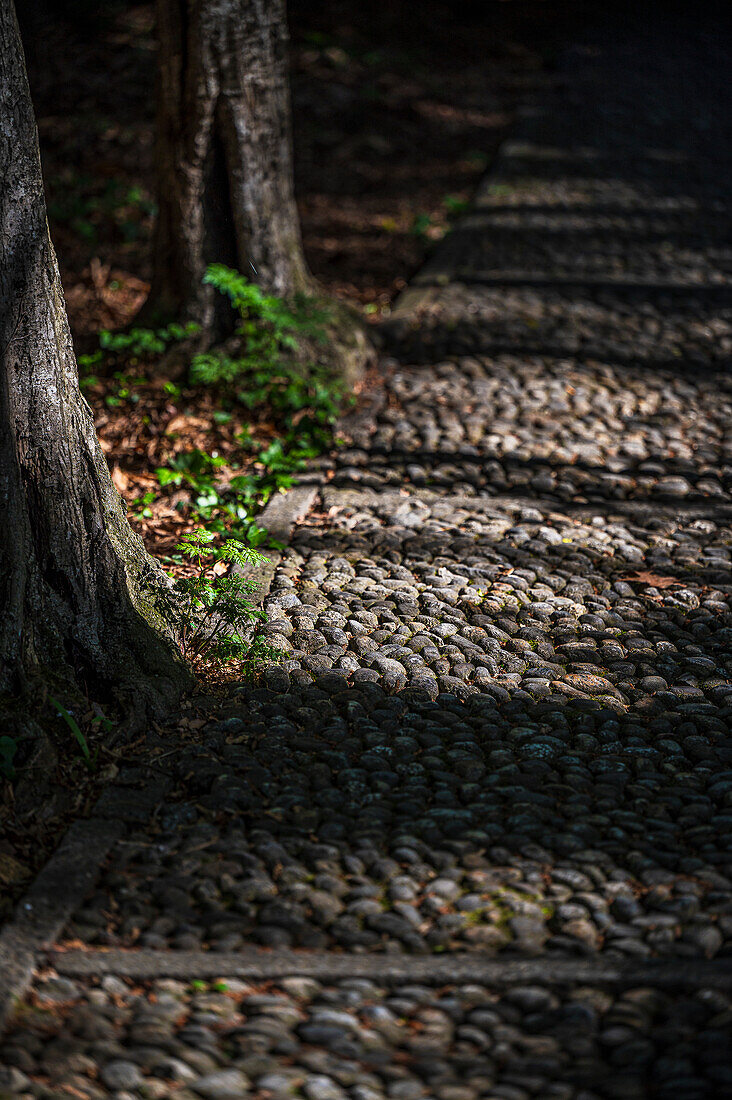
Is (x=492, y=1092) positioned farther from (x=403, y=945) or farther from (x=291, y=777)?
(x=291, y=777)

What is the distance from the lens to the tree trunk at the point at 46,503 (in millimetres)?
2623

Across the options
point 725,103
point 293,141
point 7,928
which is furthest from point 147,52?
point 7,928

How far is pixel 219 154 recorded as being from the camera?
500 centimetres

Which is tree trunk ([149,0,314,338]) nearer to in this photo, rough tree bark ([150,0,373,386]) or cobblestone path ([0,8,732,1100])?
rough tree bark ([150,0,373,386])

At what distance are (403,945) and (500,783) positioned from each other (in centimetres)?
62

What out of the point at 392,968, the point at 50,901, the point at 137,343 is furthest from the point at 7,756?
the point at 137,343

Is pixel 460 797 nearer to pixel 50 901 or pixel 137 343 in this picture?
pixel 50 901

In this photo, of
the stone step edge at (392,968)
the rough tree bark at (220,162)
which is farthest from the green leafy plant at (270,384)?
the stone step edge at (392,968)

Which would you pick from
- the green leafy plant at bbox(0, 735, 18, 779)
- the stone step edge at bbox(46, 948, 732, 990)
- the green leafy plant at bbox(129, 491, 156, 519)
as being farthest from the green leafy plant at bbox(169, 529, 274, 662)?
the stone step edge at bbox(46, 948, 732, 990)

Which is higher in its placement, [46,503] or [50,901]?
[46,503]

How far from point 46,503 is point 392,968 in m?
1.54

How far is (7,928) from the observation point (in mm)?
2164

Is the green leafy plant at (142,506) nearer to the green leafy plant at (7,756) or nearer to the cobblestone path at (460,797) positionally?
the cobblestone path at (460,797)

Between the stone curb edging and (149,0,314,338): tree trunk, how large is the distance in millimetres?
3302
